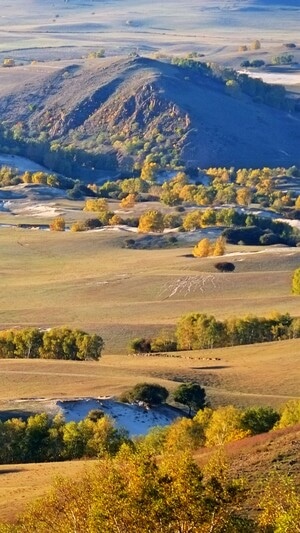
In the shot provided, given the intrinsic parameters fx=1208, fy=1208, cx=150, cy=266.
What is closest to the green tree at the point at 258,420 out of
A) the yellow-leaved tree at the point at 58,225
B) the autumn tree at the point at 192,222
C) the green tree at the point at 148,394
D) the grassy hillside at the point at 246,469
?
the grassy hillside at the point at 246,469

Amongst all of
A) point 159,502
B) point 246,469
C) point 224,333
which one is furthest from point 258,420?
point 224,333

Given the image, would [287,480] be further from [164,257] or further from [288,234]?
[288,234]

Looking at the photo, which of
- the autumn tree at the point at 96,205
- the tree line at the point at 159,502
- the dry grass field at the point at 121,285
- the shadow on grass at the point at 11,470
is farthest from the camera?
the autumn tree at the point at 96,205

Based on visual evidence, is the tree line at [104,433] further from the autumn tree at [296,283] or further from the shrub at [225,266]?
the shrub at [225,266]

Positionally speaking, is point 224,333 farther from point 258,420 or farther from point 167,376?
point 258,420

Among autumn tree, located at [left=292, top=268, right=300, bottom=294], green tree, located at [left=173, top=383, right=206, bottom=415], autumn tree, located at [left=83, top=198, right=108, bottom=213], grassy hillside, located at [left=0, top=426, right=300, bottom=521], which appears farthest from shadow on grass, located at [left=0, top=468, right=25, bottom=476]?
autumn tree, located at [left=83, top=198, right=108, bottom=213]

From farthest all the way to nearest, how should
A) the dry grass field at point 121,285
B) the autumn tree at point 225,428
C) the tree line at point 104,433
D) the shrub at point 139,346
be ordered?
the dry grass field at point 121,285 < the shrub at point 139,346 < the tree line at point 104,433 < the autumn tree at point 225,428
